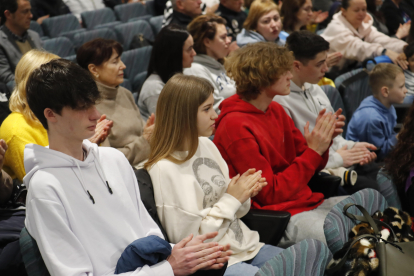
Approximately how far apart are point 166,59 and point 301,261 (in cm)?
192

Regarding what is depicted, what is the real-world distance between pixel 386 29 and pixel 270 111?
11.6 feet

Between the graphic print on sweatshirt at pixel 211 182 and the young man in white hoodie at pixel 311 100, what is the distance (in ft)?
3.09

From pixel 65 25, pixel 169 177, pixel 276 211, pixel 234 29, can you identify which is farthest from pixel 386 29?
pixel 169 177

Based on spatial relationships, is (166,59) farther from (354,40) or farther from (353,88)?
(354,40)

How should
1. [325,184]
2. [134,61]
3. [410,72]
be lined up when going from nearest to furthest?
[325,184] → [410,72] → [134,61]

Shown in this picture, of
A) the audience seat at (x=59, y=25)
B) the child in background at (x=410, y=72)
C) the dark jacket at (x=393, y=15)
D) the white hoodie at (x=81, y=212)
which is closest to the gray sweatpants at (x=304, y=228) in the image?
the white hoodie at (x=81, y=212)

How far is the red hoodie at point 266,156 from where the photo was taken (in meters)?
2.04

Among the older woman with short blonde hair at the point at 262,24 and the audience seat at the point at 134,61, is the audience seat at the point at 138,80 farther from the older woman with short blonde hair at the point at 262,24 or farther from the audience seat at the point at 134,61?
the older woman with short blonde hair at the point at 262,24

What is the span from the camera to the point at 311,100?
2.80 meters

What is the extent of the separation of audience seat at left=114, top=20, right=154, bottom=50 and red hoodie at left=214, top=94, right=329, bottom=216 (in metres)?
2.74

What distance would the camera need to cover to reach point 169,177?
169 cm

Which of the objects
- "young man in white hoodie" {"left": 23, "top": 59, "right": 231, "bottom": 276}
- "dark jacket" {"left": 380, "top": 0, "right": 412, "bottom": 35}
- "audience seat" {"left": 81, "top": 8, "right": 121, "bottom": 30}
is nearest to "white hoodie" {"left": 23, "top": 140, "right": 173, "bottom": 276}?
"young man in white hoodie" {"left": 23, "top": 59, "right": 231, "bottom": 276}

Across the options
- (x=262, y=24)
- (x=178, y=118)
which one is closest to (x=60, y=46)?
(x=262, y=24)

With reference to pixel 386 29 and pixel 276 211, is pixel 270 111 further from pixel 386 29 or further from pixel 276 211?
pixel 386 29
